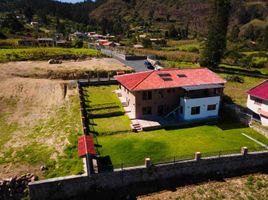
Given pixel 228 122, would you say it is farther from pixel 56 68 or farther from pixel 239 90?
pixel 56 68

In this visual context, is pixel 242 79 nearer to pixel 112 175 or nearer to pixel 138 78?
pixel 138 78

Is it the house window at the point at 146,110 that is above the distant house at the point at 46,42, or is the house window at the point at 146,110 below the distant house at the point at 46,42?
below

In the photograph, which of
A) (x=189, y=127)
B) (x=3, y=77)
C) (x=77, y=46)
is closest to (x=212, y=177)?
(x=189, y=127)

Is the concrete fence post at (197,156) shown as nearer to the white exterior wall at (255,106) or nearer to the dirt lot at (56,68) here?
the white exterior wall at (255,106)

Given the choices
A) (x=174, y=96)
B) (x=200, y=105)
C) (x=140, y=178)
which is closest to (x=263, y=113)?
(x=200, y=105)

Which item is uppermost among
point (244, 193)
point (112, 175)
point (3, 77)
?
point (3, 77)

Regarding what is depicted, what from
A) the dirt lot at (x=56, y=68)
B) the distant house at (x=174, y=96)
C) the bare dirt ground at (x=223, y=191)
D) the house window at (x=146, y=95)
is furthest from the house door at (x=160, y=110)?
the dirt lot at (x=56, y=68)

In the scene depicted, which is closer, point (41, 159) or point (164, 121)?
point (41, 159)
